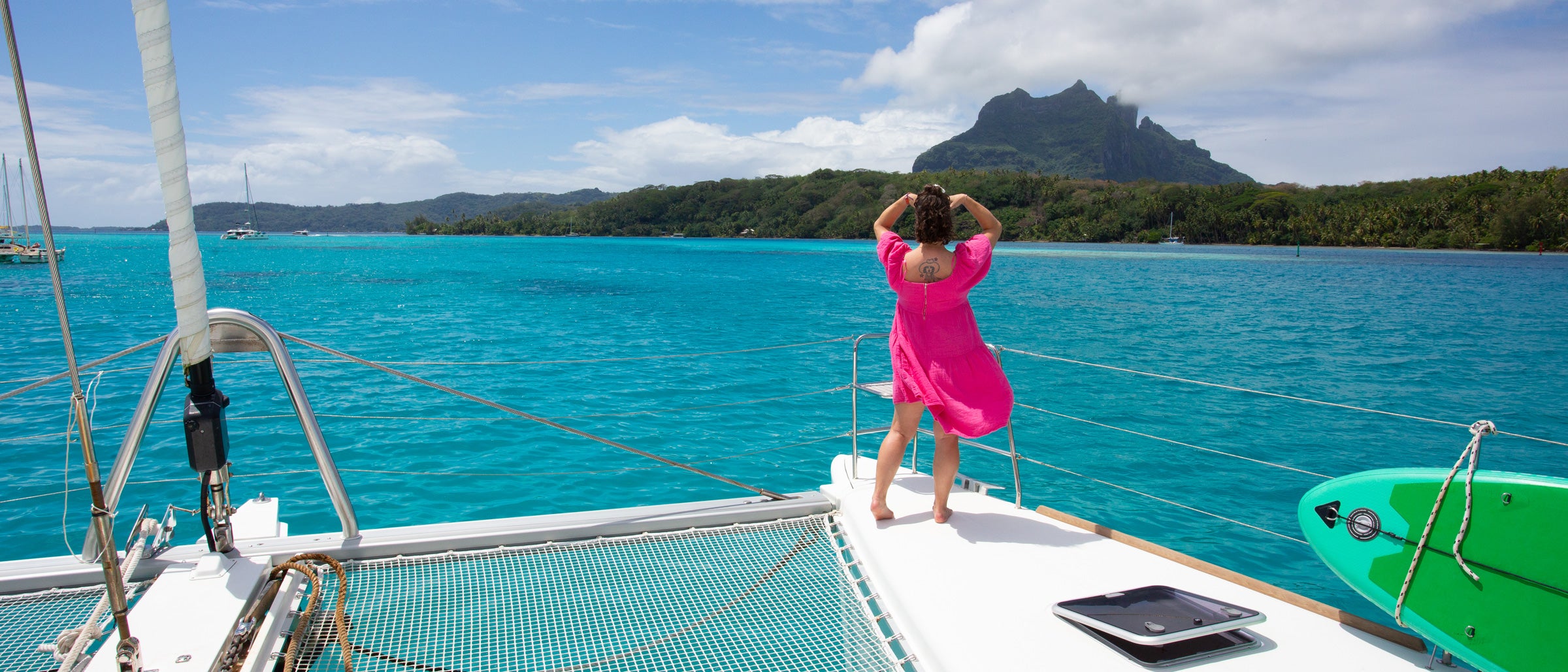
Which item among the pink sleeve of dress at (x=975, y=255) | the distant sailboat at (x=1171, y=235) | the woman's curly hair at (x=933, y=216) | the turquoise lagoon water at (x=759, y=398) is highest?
the woman's curly hair at (x=933, y=216)

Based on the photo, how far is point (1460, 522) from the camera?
2.09 m

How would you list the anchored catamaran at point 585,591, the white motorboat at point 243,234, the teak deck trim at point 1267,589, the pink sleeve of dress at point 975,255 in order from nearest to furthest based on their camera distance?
1. the anchored catamaran at point 585,591
2. the teak deck trim at point 1267,589
3. the pink sleeve of dress at point 975,255
4. the white motorboat at point 243,234

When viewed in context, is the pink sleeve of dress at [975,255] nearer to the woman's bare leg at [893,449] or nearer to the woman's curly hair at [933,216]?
the woman's curly hair at [933,216]

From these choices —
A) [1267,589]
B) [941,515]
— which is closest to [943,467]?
[941,515]

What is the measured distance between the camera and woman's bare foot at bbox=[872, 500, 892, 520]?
328 cm

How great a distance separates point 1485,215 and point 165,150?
100221 millimetres

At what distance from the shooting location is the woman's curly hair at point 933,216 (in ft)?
9.94

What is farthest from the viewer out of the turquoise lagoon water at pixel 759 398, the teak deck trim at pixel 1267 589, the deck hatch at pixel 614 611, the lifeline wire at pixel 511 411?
the turquoise lagoon water at pixel 759 398

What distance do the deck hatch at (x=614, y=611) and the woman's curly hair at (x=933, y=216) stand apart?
4.38ft

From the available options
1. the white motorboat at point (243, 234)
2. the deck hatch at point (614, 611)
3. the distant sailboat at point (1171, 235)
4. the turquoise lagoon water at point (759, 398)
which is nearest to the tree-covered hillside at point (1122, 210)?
Answer: the distant sailboat at point (1171, 235)

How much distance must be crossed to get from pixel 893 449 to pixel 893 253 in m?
0.81

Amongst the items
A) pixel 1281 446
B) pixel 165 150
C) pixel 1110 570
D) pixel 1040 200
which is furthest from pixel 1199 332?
pixel 1040 200

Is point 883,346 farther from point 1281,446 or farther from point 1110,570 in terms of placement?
point 1110,570

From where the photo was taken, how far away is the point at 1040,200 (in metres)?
108
